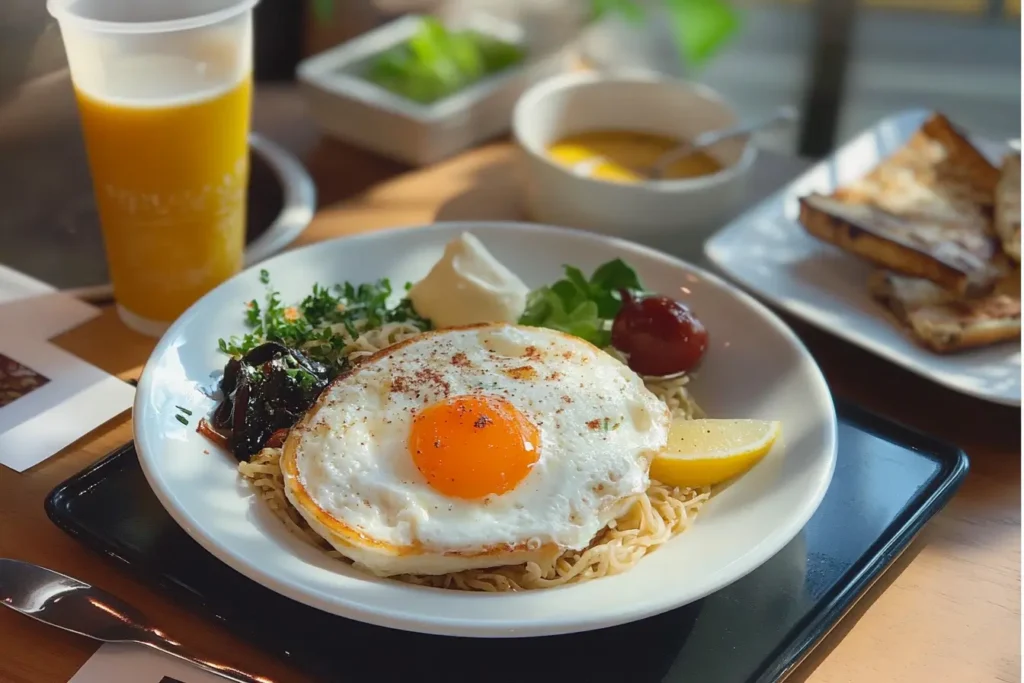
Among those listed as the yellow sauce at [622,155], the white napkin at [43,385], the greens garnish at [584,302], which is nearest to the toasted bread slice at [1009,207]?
the yellow sauce at [622,155]

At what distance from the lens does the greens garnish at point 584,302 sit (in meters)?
2.12

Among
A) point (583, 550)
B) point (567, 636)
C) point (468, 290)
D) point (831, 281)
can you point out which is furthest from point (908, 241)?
point (567, 636)

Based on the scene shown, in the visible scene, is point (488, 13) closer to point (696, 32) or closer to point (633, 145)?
point (696, 32)

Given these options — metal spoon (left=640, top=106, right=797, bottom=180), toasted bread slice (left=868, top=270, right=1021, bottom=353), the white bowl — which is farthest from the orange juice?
toasted bread slice (left=868, top=270, right=1021, bottom=353)

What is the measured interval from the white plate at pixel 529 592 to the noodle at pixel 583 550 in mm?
27

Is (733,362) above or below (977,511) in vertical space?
above

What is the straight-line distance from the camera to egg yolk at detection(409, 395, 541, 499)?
5.41 feet

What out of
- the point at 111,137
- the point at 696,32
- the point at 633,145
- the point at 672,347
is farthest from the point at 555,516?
the point at 696,32

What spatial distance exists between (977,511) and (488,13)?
2.66 meters

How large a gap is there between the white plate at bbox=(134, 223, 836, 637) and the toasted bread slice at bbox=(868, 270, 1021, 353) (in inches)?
16.2

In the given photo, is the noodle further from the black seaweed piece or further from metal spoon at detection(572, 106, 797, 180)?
metal spoon at detection(572, 106, 797, 180)

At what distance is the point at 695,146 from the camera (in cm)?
287

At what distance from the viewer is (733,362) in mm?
2100

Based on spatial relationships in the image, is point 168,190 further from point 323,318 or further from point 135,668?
point 135,668
